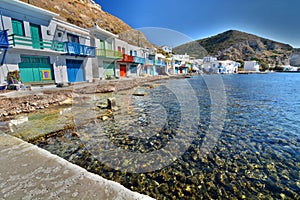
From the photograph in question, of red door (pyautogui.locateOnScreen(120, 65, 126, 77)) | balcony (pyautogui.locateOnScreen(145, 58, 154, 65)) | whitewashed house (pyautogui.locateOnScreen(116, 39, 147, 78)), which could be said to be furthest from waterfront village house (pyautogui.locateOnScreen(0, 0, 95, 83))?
balcony (pyautogui.locateOnScreen(145, 58, 154, 65))

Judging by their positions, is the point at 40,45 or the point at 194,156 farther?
the point at 40,45

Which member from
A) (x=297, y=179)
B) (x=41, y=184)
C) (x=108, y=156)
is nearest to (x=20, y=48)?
(x=108, y=156)

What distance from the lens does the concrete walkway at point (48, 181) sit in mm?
2025

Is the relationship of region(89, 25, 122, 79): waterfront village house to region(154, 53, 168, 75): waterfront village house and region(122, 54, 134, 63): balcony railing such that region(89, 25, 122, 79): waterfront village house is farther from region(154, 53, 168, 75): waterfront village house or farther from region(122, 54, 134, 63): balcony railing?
region(154, 53, 168, 75): waterfront village house

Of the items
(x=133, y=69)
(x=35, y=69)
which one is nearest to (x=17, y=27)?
(x=35, y=69)

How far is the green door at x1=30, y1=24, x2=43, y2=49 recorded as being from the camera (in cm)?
1305

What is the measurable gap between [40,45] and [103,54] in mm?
8116

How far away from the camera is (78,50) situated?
1664cm

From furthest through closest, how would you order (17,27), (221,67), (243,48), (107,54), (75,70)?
(243,48) → (221,67) → (107,54) → (75,70) → (17,27)

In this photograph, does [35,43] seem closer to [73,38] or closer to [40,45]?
[40,45]

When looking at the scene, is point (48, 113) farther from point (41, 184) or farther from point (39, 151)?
point (41, 184)

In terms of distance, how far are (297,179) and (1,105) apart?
11011 mm

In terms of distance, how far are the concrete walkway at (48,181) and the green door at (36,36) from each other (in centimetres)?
1348

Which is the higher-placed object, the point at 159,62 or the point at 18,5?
the point at 18,5
